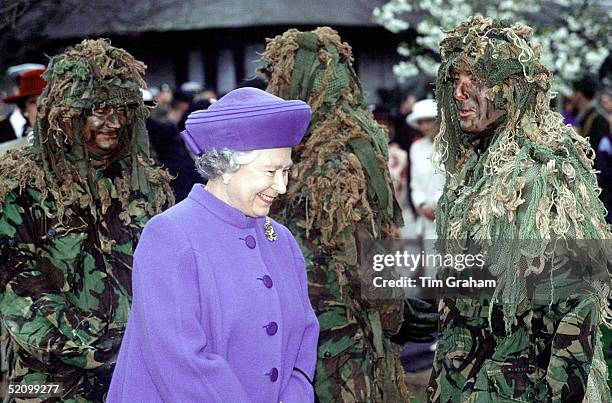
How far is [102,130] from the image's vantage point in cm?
454

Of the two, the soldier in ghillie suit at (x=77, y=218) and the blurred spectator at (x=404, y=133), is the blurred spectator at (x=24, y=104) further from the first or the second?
the blurred spectator at (x=404, y=133)

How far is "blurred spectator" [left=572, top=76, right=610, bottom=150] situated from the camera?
1052 cm

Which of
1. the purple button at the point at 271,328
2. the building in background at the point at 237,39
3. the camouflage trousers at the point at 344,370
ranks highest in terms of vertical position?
the purple button at the point at 271,328

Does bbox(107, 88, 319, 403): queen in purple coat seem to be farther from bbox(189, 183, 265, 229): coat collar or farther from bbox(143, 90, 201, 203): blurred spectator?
bbox(143, 90, 201, 203): blurred spectator

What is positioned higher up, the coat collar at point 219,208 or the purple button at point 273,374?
the coat collar at point 219,208

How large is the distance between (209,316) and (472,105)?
1.33m

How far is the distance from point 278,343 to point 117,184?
158 centimetres

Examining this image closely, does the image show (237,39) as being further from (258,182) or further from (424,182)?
(258,182)

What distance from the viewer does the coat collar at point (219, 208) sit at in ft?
11.0

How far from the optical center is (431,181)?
8.97 meters

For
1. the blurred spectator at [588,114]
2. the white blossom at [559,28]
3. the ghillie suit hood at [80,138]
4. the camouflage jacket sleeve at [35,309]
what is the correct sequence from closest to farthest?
the camouflage jacket sleeve at [35,309] → the ghillie suit hood at [80,138] → the blurred spectator at [588,114] → the white blossom at [559,28]

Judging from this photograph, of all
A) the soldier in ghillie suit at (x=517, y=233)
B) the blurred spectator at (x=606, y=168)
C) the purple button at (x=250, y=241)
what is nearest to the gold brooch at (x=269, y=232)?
the purple button at (x=250, y=241)

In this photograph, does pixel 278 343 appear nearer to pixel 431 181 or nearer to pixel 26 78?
pixel 26 78

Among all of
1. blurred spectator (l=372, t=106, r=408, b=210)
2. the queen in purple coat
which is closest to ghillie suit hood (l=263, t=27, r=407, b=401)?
the queen in purple coat
